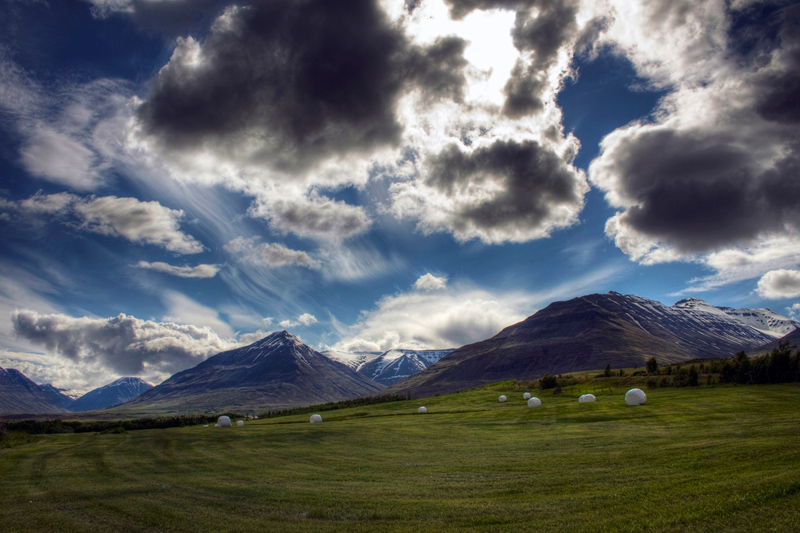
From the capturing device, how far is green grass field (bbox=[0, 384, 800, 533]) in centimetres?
1355

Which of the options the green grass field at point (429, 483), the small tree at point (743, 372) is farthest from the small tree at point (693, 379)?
the green grass field at point (429, 483)

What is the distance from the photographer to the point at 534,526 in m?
12.9

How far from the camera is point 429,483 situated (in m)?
20.3

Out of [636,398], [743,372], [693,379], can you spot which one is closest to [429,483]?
[636,398]

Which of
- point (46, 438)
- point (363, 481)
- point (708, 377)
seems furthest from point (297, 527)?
point (708, 377)

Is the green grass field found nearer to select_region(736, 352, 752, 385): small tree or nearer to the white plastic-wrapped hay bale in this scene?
the white plastic-wrapped hay bale

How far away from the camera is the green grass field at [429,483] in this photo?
13.6 metres

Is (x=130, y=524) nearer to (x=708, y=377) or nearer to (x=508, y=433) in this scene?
(x=508, y=433)

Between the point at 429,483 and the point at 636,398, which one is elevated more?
the point at 429,483

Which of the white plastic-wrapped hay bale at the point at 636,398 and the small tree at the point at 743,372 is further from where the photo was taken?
the small tree at the point at 743,372

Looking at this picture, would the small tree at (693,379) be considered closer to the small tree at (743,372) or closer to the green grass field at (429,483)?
the small tree at (743,372)

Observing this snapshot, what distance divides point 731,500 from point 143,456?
37375 millimetres

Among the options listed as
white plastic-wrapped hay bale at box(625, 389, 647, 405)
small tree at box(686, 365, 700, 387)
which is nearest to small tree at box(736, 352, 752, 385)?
small tree at box(686, 365, 700, 387)

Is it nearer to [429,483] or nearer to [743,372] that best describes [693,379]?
[743,372]
